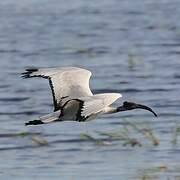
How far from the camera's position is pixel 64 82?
10672 millimetres

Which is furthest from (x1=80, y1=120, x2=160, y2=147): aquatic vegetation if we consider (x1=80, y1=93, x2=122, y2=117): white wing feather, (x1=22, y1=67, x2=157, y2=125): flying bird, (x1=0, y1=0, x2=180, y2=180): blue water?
(x1=80, y1=93, x2=122, y2=117): white wing feather

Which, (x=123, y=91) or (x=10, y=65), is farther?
(x=10, y=65)

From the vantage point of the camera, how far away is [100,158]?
1184cm

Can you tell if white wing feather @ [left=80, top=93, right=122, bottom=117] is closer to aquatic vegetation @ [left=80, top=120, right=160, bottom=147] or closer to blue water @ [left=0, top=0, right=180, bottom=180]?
blue water @ [left=0, top=0, right=180, bottom=180]

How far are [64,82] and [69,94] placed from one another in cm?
21

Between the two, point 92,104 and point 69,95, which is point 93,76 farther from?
point 92,104

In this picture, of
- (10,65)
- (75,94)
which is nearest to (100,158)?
(75,94)

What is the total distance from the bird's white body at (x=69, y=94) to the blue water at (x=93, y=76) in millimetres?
801

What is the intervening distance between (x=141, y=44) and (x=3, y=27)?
172 inches

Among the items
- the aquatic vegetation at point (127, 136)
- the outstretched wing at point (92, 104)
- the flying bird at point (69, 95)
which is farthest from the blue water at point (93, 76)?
the outstretched wing at point (92, 104)

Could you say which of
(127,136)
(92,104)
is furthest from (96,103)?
(127,136)

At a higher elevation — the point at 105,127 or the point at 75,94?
the point at 75,94

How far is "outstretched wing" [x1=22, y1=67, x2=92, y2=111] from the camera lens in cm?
1045

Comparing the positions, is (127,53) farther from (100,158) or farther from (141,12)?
(100,158)
